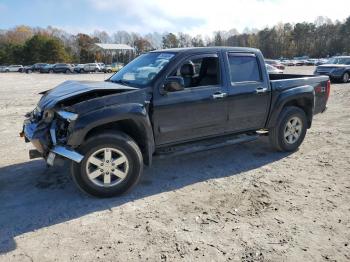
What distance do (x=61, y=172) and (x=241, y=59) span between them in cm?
335

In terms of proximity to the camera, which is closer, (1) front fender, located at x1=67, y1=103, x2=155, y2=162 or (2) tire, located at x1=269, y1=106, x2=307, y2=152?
(1) front fender, located at x1=67, y1=103, x2=155, y2=162

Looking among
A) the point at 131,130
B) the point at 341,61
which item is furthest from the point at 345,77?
the point at 131,130

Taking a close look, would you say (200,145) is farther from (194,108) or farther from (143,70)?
(143,70)

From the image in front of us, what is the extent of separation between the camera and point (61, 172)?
5555 mm

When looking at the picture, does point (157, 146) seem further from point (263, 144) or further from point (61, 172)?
point (263, 144)

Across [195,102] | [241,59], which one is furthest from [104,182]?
[241,59]

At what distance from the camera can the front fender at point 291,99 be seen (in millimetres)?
6238

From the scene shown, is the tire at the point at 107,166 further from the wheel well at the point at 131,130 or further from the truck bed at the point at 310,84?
the truck bed at the point at 310,84

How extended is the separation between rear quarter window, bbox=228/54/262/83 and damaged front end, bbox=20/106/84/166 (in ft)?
8.74

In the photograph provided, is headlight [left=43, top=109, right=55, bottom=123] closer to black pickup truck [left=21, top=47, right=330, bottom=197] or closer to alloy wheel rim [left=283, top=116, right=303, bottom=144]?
black pickup truck [left=21, top=47, right=330, bottom=197]

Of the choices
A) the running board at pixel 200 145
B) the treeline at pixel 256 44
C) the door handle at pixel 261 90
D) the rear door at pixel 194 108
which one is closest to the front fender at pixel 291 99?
the door handle at pixel 261 90

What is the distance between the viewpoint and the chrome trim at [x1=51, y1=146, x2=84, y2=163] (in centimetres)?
420

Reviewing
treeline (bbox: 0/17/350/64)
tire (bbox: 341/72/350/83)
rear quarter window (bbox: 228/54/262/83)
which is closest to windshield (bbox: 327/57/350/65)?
tire (bbox: 341/72/350/83)

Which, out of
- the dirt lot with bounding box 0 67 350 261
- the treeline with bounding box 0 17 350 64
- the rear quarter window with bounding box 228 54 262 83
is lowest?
the dirt lot with bounding box 0 67 350 261
